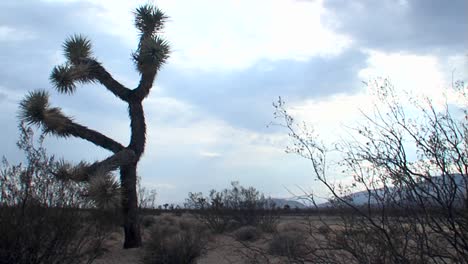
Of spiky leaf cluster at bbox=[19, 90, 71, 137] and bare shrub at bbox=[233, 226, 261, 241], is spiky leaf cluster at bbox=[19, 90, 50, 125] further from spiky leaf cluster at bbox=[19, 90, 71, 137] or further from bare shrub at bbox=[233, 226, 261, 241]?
bare shrub at bbox=[233, 226, 261, 241]

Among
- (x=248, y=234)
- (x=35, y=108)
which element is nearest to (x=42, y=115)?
(x=35, y=108)

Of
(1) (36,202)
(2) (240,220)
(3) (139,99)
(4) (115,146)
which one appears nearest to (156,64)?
(3) (139,99)

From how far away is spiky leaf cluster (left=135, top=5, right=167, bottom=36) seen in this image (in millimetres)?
17094

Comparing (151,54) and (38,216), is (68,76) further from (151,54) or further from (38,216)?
(38,216)

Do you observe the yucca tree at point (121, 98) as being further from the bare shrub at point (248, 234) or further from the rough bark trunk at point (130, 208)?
the bare shrub at point (248, 234)

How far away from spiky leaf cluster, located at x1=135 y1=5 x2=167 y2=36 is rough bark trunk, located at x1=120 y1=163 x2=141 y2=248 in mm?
4291

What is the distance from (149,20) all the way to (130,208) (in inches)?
224

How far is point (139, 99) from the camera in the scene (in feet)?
53.7

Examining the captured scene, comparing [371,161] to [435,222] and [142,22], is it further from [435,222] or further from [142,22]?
[142,22]

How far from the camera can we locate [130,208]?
50.9 feet

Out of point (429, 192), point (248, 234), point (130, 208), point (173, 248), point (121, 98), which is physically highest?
point (121, 98)

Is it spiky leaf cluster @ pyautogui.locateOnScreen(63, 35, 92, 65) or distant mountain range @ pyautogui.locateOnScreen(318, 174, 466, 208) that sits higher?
spiky leaf cluster @ pyautogui.locateOnScreen(63, 35, 92, 65)

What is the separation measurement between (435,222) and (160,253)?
34.0 feet

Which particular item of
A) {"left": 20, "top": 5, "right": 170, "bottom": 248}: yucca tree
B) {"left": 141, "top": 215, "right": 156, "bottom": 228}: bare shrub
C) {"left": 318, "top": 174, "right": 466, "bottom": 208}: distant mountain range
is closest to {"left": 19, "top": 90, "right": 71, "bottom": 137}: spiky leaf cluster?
{"left": 20, "top": 5, "right": 170, "bottom": 248}: yucca tree
